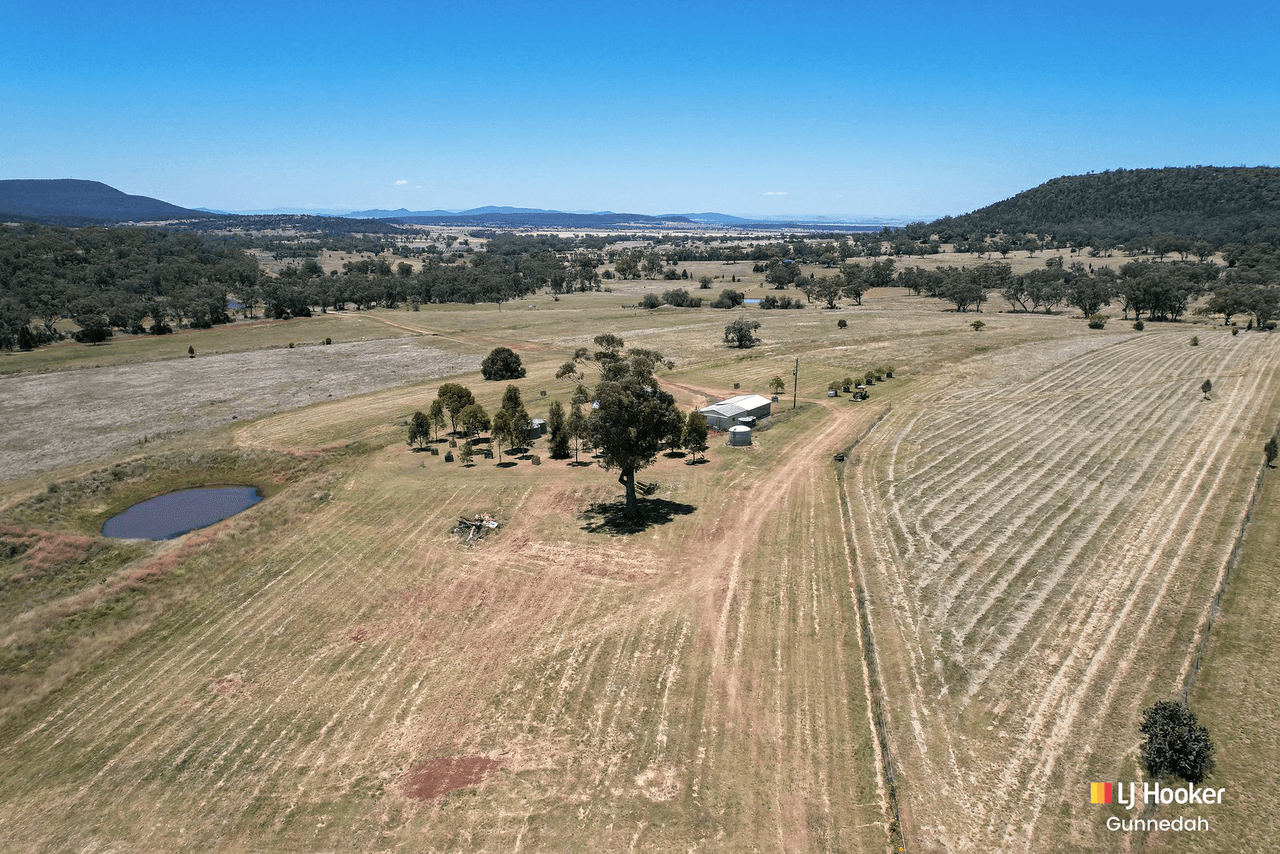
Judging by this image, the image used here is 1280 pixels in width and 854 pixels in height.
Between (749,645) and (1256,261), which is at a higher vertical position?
(1256,261)

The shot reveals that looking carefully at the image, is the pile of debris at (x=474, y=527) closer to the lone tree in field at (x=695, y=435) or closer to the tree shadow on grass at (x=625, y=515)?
the tree shadow on grass at (x=625, y=515)

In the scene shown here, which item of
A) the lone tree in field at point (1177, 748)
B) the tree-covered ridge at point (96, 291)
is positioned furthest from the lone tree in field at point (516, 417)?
the tree-covered ridge at point (96, 291)

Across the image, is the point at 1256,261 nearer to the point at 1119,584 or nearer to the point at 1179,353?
the point at 1179,353

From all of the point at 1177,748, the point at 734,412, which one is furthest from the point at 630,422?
the point at 1177,748

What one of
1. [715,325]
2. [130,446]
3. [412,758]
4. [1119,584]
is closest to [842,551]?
[1119,584]

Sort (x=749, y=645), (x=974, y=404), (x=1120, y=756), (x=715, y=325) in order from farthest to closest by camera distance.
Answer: (x=715, y=325) → (x=974, y=404) → (x=749, y=645) → (x=1120, y=756)

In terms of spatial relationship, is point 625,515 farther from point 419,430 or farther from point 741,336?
point 741,336
